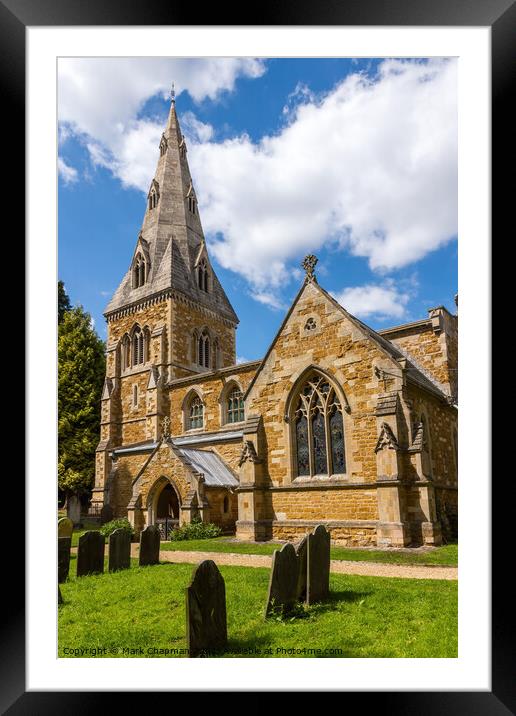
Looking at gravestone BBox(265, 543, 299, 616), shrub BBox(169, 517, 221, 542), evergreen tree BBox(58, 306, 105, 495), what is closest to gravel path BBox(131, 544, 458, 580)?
gravestone BBox(265, 543, 299, 616)

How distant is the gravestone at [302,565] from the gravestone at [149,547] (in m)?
4.57

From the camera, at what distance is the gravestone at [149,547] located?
394 inches

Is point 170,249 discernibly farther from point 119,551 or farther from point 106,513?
point 119,551

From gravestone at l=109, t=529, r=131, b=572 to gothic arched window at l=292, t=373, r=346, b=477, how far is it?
4.90m

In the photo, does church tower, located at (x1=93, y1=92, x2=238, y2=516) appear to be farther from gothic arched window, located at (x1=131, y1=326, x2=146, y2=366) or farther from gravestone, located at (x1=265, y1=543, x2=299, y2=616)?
gravestone, located at (x1=265, y1=543, x2=299, y2=616)

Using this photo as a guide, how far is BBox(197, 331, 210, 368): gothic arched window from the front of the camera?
27.9 metres

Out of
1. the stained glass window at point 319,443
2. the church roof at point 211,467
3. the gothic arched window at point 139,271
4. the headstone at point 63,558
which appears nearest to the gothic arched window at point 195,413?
the church roof at point 211,467

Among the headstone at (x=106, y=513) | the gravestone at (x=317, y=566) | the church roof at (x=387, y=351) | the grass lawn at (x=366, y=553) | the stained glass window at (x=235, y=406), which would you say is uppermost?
the church roof at (x=387, y=351)

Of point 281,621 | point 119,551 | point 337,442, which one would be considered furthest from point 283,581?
point 337,442

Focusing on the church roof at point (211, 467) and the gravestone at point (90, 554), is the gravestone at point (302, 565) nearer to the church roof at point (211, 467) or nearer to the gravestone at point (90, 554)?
the gravestone at point (90, 554)

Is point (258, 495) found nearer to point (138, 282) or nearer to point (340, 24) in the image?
point (340, 24)

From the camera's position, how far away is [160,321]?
87.0ft
